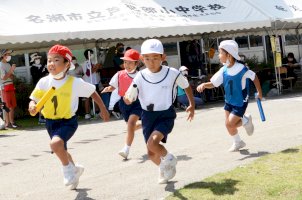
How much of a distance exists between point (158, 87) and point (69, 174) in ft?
4.43

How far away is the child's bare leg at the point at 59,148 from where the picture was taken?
18.0ft

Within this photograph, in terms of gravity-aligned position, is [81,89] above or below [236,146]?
above

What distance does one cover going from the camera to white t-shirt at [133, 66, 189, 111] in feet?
18.7

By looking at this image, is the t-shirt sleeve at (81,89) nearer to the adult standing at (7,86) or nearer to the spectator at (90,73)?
the adult standing at (7,86)

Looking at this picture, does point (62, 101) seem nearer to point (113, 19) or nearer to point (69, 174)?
point (69, 174)

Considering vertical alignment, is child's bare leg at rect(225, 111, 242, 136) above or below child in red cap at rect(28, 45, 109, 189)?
below

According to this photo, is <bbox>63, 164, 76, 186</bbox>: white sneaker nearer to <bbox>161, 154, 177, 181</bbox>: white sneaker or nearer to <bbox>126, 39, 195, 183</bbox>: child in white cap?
<bbox>126, 39, 195, 183</bbox>: child in white cap

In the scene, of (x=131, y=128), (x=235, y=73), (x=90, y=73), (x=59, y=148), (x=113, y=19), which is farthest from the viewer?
(x=90, y=73)

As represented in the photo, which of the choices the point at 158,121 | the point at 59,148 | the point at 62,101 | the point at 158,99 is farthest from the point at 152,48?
the point at 59,148

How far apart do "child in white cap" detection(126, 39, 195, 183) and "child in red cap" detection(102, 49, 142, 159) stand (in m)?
1.69

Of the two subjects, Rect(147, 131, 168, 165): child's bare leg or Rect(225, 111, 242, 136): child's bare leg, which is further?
Rect(225, 111, 242, 136): child's bare leg

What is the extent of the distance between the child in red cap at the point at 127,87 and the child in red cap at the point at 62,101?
172 cm

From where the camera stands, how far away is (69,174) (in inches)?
220

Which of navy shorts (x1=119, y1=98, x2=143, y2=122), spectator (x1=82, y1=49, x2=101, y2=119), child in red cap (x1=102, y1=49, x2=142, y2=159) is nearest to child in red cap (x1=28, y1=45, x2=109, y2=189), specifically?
child in red cap (x1=102, y1=49, x2=142, y2=159)
